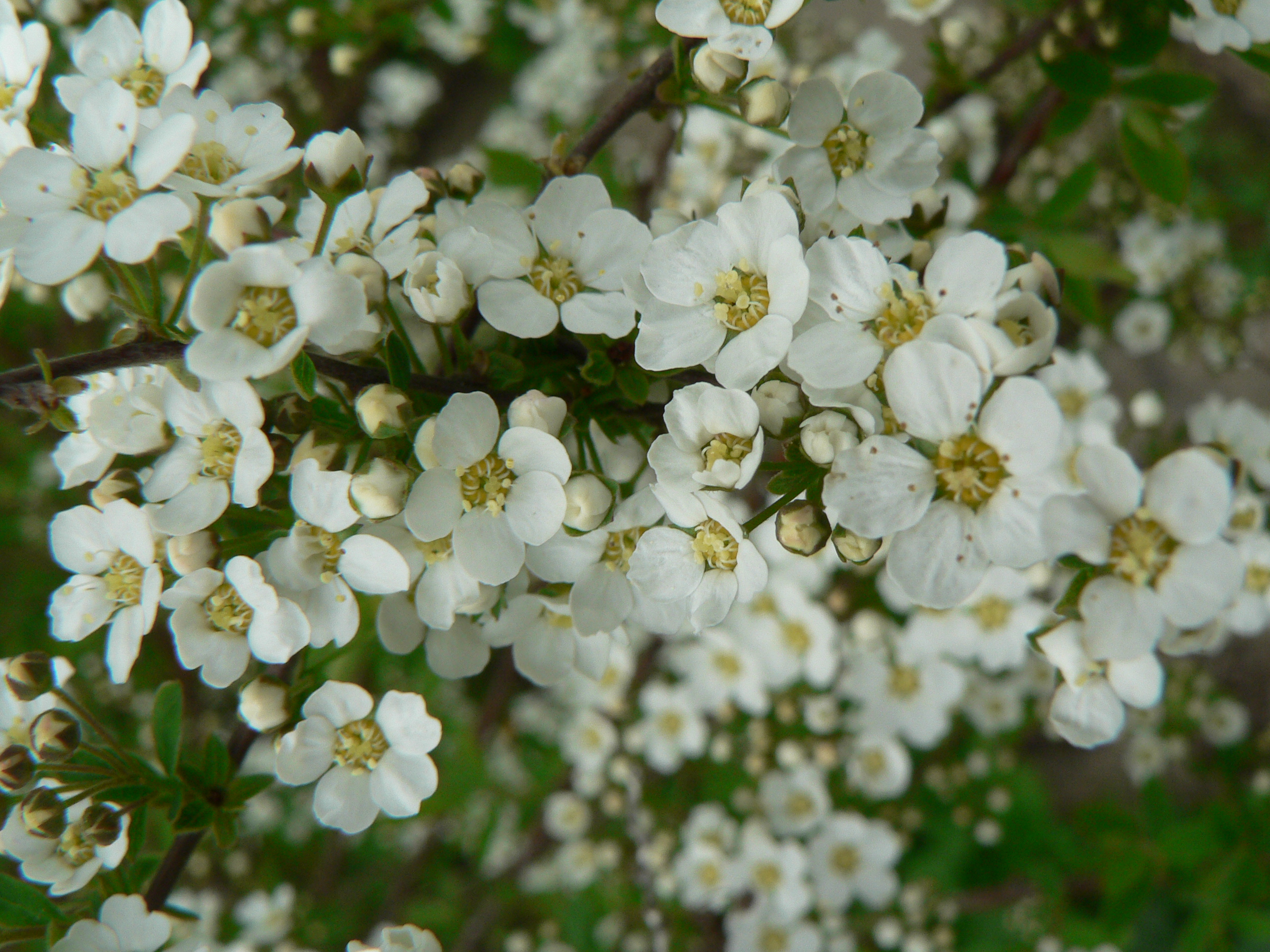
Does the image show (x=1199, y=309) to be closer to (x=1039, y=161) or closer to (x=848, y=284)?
(x=1039, y=161)

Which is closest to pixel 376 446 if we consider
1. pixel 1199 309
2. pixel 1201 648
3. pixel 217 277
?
pixel 217 277

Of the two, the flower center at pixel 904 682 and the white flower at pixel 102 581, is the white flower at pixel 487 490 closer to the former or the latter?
the white flower at pixel 102 581

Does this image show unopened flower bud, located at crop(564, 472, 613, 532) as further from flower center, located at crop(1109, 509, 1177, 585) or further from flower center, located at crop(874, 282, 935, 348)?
flower center, located at crop(1109, 509, 1177, 585)

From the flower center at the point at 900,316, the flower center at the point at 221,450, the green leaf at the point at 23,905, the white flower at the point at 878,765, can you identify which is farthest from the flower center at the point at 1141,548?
the white flower at the point at 878,765

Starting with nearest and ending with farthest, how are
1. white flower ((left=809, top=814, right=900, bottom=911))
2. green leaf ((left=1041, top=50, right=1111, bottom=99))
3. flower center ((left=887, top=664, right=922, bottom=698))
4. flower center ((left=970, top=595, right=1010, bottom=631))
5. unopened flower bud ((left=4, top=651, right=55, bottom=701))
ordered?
unopened flower bud ((left=4, top=651, right=55, bottom=701))
green leaf ((left=1041, top=50, right=1111, bottom=99))
flower center ((left=970, top=595, right=1010, bottom=631))
flower center ((left=887, top=664, right=922, bottom=698))
white flower ((left=809, top=814, right=900, bottom=911))

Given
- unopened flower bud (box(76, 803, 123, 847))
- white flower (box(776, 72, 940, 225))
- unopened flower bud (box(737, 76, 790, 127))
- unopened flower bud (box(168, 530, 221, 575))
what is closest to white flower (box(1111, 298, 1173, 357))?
white flower (box(776, 72, 940, 225))

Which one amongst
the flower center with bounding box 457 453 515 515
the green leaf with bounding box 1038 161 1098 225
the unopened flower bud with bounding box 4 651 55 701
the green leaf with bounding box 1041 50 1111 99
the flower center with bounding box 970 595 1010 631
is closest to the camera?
the flower center with bounding box 457 453 515 515
